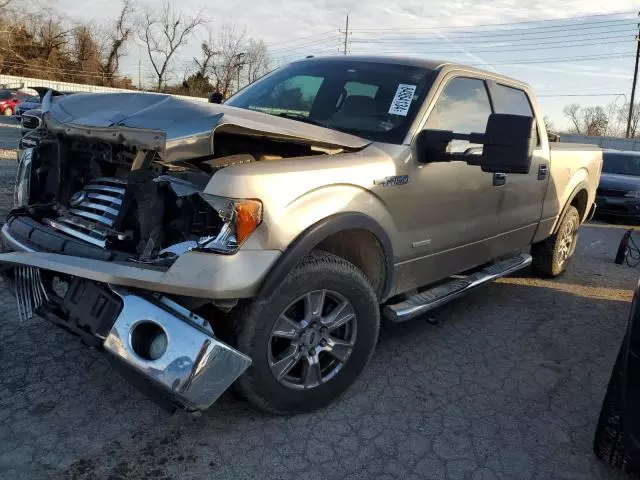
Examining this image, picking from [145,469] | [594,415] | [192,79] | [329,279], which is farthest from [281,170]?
[192,79]

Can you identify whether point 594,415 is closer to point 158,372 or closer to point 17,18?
point 158,372

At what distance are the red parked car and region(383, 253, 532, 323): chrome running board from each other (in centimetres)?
3101

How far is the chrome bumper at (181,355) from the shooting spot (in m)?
2.43

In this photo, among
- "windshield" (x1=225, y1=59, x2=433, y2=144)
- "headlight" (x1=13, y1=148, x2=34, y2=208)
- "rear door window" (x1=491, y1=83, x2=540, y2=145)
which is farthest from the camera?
"rear door window" (x1=491, y1=83, x2=540, y2=145)

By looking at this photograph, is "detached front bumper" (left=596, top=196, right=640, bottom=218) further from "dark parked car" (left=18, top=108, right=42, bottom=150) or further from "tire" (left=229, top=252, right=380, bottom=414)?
"dark parked car" (left=18, top=108, right=42, bottom=150)

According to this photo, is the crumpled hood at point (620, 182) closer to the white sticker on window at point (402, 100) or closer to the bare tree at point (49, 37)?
the white sticker on window at point (402, 100)

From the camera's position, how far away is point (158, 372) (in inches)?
96.3

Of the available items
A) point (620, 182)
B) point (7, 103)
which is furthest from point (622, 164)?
point (7, 103)

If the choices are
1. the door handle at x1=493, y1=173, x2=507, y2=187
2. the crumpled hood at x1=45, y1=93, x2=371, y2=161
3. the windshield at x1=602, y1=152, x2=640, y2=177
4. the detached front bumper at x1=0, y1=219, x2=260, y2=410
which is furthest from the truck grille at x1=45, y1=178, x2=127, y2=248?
the windshield at x1=602, y1=152, x2=640, y2=177

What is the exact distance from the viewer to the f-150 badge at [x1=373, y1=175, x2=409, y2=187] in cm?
328

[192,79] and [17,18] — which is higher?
[17,18]

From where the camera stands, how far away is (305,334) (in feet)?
9.86

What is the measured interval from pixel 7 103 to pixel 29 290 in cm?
3171

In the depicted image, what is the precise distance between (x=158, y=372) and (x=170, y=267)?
1.51 feet
